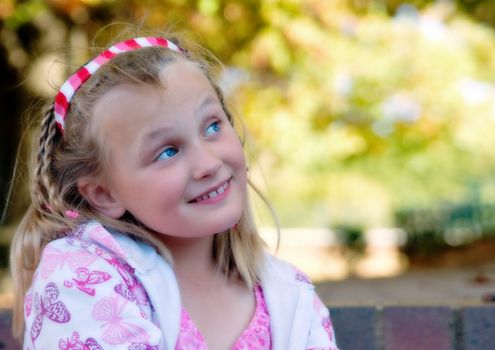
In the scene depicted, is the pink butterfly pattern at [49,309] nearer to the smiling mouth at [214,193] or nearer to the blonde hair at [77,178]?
the blonde hair at [77,178]

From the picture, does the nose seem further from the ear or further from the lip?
the ear

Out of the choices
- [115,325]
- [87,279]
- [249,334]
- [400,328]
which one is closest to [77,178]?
[87,279]

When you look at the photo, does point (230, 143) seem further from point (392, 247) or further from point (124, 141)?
point (392, 247)

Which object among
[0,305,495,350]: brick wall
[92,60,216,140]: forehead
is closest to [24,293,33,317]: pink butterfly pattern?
[92,60,216,140]: forehead

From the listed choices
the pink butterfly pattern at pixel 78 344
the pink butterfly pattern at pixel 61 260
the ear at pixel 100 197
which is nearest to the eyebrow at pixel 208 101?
the ear at pixel 100 197

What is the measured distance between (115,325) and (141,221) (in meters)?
0.27

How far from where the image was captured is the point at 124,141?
1759 mm

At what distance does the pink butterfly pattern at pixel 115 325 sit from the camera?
1632 millimetres

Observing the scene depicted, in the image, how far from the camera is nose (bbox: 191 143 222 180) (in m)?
1.74

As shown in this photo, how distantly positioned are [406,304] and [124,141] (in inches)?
42.7

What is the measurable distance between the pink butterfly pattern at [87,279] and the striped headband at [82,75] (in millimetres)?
371

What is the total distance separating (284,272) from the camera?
82.1 inches

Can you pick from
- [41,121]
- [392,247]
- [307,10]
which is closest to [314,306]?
[41,121]

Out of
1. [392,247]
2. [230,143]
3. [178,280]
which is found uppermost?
[230,143]
